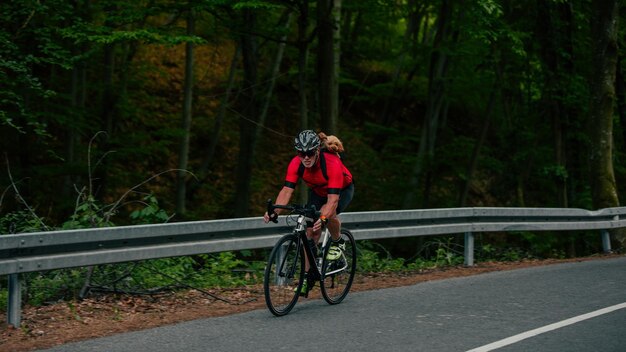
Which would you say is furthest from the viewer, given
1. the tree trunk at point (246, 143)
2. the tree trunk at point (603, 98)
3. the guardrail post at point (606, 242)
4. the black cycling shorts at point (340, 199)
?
the tree trunk at point (246, 143)

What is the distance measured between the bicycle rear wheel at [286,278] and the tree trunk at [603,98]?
11.1 m

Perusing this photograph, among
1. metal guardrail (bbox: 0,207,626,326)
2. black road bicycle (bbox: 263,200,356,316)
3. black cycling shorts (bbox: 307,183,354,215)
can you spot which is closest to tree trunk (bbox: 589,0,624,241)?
metal guardrail (bbox: 0,207,626,326)

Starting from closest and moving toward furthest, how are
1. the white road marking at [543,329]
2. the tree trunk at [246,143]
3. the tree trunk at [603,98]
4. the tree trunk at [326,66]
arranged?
the white road marking at [543,329], the tree trunk at [326,66], the tree trunk at [603,98], the tree trunk at [246,143]

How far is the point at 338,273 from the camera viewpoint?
29.9 ft

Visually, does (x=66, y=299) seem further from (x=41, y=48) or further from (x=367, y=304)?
(x=41, y=48)

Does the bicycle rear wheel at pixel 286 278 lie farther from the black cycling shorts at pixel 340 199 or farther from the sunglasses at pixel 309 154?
the sunglasses at pixel 309 154

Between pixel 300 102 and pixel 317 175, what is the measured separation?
1146cm

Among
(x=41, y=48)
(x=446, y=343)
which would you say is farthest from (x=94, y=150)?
(x=446, y=343)

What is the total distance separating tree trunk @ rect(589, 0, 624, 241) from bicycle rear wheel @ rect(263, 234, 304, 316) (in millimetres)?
11145

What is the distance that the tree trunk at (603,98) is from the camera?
1722 centimetres

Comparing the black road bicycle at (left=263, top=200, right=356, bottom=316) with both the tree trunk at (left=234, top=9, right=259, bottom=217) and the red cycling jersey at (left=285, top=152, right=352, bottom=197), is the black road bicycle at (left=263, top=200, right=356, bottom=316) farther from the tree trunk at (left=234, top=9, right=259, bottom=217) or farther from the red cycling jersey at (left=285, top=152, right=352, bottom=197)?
the tree trunk at (left=234, top=9, right=259, bottom=217)

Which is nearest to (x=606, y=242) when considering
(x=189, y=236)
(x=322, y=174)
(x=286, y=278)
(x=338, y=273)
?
(x=338, y=273)

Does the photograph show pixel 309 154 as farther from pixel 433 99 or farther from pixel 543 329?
pixel 433 99

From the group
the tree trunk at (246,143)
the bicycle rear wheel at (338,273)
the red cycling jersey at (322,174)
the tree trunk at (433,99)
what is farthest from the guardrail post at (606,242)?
the tree trunk at (246,143)
